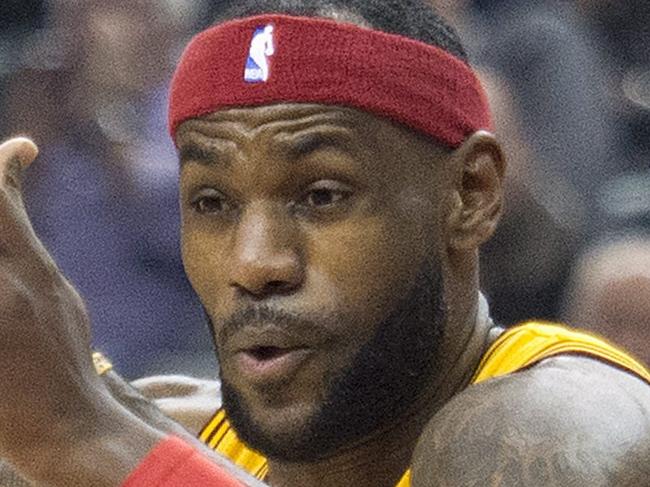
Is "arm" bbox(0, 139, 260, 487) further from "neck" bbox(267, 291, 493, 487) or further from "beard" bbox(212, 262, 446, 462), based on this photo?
"neck" bbox(267, 291, 493, 487)

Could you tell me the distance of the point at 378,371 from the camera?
302 cm

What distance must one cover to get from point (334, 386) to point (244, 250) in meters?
0.26

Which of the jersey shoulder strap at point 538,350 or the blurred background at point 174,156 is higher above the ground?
the jersey shoulder strap at point 538,350

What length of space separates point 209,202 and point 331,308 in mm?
327

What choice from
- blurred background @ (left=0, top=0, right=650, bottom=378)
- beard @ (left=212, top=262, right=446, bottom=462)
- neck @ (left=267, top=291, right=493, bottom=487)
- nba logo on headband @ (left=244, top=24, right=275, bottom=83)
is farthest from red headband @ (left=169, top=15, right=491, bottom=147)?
blurred background @ (left=0, top=0, right=650, bottom=378)

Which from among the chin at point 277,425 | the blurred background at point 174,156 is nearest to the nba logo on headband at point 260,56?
the chin at point 277,425

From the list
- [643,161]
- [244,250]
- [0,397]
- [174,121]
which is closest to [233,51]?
[174,121]

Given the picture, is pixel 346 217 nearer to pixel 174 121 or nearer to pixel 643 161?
pixel 174 121

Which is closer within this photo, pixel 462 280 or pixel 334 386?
pixel 334 386

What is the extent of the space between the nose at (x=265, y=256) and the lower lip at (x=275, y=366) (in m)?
0.10

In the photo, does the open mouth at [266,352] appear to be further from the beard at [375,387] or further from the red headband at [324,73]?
the red headband at [324,73]

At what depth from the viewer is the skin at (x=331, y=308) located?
2.21 m

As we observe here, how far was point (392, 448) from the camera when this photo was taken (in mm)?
3160

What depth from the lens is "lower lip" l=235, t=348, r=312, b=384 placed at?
290cm
